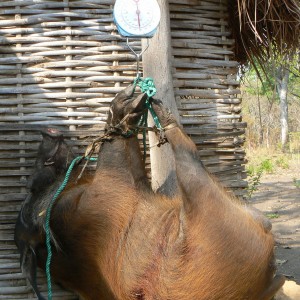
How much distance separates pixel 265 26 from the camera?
156 inches

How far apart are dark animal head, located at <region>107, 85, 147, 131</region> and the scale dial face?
11.2 inches

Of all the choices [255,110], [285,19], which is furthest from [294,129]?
[285,19]

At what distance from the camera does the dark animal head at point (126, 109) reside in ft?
9.51

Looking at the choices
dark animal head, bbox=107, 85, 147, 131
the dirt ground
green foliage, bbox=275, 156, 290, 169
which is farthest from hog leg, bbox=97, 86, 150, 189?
green foliage, bbox=275, 156, 290, 169

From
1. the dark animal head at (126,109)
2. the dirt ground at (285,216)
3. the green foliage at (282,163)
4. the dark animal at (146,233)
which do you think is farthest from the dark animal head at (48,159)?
the green foliage at (282,163)

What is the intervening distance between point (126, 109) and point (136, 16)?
464mm

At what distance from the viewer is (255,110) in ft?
83.8

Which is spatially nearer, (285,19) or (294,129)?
(285,19)

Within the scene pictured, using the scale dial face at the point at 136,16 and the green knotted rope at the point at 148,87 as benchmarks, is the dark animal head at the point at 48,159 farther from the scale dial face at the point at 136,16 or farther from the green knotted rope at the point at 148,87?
the scale dial face at the point at 136,16

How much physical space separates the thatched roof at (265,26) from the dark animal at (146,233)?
3.57ft

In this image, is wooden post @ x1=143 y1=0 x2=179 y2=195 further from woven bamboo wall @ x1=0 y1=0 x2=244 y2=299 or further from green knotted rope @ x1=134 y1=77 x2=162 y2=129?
green knotted rope @ x1=134 y1=77 x2=162 y2=129

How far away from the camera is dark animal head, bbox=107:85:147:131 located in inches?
114

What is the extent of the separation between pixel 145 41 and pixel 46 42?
562 mm

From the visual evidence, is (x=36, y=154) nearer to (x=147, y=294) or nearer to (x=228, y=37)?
(x=147, y=294)
